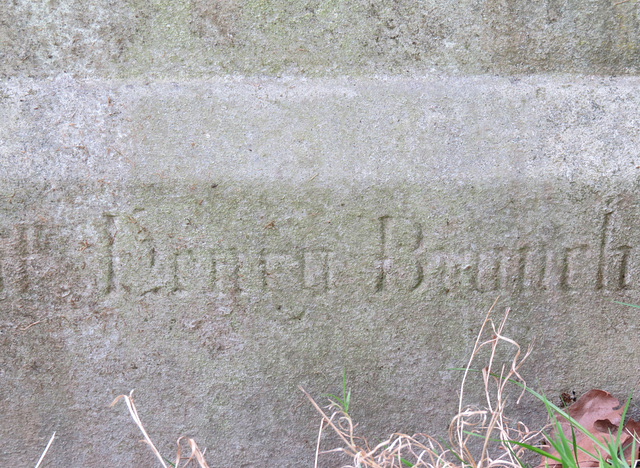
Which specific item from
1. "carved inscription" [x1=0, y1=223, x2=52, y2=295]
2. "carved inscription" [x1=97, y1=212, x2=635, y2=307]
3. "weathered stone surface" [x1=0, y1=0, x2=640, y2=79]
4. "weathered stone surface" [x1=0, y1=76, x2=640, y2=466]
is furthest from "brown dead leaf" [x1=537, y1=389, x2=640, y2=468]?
"carved inscription" [x1=0, y1=223, x2=52, y2=295]

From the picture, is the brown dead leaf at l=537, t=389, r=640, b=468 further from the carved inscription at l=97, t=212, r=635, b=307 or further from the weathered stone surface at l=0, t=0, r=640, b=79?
the weathered stone surface at l=0, t=0, r=640, b=79

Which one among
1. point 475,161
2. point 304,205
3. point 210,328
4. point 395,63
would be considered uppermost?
point 395,63

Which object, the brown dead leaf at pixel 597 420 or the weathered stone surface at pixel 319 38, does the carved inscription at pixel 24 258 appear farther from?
the brown dead leaf at pixel 597 420

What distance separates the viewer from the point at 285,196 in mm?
1375

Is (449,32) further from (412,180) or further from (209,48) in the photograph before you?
(209,48)

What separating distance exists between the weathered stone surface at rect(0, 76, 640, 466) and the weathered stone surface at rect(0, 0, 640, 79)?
0.17 ft

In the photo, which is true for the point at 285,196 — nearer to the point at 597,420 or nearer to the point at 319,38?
the point at 319,38

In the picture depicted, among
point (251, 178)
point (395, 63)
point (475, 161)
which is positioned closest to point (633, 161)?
point (475, 161)

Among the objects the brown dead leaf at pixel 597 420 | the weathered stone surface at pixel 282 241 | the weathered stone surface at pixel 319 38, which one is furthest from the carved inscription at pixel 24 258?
the brown dead leaf at pixel 597 420

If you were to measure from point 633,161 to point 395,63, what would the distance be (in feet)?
2.40

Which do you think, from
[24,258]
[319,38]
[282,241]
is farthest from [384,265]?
[24,258]

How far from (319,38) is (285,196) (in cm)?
47

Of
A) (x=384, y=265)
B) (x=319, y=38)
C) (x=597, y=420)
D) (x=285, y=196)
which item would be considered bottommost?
(x=597, y=420)

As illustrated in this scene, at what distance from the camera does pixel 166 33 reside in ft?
4.52
